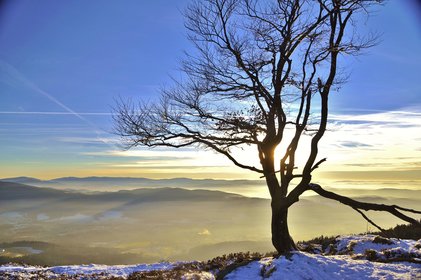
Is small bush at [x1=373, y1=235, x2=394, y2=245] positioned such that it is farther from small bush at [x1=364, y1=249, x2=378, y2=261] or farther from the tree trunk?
the tree trunk

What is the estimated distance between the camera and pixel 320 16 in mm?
13719

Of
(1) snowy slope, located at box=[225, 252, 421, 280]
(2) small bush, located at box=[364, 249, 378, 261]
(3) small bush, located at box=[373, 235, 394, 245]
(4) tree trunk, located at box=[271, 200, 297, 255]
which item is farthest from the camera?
(3) small bush, located at box=[373, 235, 394, 245]

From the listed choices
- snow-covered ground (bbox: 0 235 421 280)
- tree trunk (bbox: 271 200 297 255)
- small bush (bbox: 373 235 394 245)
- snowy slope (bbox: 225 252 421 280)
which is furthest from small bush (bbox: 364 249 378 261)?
small bush (bbox: 373 235 394 245)

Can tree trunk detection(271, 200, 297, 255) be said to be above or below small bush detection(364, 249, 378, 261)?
above

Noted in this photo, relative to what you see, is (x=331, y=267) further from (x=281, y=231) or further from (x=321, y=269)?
(x=281, y=231)

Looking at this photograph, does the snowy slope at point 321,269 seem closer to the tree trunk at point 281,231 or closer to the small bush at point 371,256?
the small bush at point 371,256

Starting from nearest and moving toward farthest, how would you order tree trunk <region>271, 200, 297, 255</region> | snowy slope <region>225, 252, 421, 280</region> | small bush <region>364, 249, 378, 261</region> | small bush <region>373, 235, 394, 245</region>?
snowy slope <region>225, 252, 421, 280</region> → small bush <region>364, 249, 378, 261</region> → tree trunk <region>271, 200, 297, 255</region> → small bush <region>373, 235, 394, 245</region>

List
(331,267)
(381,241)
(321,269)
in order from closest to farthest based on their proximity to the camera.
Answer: (321,269) < (331,267) < (381,241)

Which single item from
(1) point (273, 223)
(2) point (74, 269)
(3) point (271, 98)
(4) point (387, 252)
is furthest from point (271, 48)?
(2) point (74, 269)

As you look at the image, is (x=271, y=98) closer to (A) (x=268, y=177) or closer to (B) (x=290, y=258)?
(A) (x=268, y=177)

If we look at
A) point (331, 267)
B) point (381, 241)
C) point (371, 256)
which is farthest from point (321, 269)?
point (381, 241)

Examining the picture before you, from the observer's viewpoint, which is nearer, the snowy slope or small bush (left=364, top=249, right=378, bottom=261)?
the snowy slope

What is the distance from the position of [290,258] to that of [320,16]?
31.4 ft

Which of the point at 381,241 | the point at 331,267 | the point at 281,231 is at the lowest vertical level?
the point at 381,241
